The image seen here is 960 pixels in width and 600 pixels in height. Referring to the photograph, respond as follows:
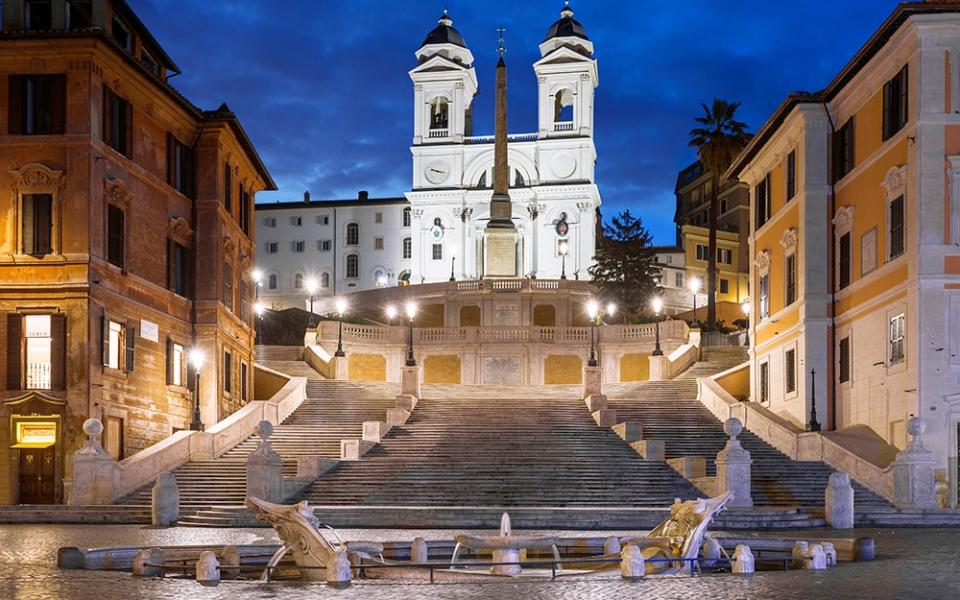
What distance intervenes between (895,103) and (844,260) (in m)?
5.77

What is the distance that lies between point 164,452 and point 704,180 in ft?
285

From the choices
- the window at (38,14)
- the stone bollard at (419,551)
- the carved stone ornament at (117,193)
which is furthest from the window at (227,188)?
the stone bollard at (419,551)

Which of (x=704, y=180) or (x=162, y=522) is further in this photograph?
(x=704, y=180)

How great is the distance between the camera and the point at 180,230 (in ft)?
132

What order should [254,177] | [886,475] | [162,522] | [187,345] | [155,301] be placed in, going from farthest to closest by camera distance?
[254,177] < [187,345] < [155,301] < [886,475] < [162,522]

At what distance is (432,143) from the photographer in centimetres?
10981

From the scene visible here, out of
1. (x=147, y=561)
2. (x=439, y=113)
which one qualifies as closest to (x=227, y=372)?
(x=147, y=561)

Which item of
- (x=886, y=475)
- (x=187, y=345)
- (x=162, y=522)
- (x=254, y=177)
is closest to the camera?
(x=162, y=522)

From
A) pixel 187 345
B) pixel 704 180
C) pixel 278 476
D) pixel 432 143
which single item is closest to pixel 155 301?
pixel 187 345

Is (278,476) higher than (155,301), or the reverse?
(155,301)

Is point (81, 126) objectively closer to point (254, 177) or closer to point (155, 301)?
point (155, 301)

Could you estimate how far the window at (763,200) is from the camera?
1781 inches

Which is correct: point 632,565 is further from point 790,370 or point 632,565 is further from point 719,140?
point 719,140

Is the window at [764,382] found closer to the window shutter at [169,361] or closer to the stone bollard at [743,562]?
the window shutter at [169,361]
